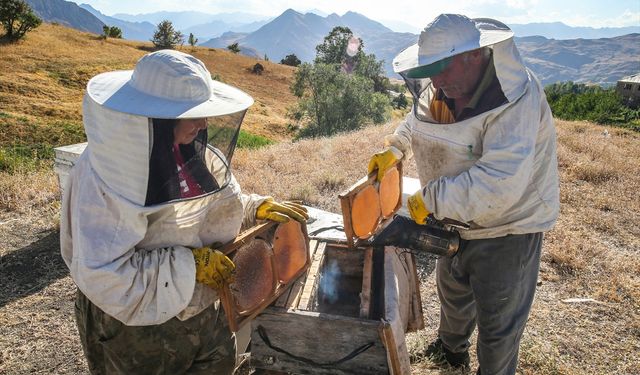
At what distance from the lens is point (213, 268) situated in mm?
1985

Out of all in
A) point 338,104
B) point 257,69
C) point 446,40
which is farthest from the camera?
point 257,69

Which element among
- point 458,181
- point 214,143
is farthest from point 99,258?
point 458,181

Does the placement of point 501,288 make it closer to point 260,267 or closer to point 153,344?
point 260,267

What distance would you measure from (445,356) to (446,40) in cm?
236

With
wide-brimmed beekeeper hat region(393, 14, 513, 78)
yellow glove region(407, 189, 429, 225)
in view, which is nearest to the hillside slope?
yellow glove region(407, 189, 429, 225)

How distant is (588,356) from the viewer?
139 inches

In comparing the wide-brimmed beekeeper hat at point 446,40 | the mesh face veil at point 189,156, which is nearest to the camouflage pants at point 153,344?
the mesh face veil at point 189,156

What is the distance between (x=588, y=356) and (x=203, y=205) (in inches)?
134

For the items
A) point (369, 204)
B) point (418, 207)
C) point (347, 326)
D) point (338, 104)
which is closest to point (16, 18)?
point (338, 104)

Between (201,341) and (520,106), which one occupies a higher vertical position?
(520,106)

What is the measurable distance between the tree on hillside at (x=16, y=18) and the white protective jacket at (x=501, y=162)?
37422 millimetres

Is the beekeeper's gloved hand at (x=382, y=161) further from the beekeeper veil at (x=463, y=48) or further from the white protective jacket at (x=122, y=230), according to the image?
the white protective jacket at (x=122, y=230)

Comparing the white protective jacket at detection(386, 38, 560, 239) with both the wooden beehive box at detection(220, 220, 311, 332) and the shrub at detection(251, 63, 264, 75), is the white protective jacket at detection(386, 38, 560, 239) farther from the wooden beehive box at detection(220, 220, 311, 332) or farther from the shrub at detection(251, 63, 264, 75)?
the shrub at detection(251, 63, 264, 75)

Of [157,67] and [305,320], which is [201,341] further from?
[157,67]
